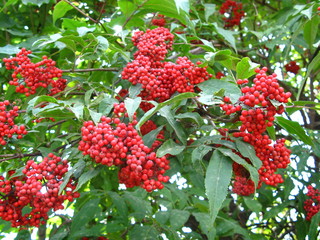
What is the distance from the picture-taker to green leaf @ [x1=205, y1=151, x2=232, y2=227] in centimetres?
175

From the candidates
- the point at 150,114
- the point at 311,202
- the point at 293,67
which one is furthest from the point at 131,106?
the point at 293,67

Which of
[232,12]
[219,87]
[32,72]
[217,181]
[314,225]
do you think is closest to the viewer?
[217,181]

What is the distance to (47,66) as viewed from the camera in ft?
8.72

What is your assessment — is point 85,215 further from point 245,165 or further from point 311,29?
point 311,29

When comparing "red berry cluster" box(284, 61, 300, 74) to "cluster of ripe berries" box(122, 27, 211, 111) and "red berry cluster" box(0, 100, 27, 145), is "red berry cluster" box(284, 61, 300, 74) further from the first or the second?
"red berry cluster" box(0, 100, 27, 145)

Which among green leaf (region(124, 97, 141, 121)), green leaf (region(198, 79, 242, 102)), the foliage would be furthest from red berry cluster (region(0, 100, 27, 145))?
green leaf (region(198, 79, 242, 102))

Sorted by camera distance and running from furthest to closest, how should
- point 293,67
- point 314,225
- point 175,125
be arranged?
1. point 293,67
2. point 314,225
3. point 175,125

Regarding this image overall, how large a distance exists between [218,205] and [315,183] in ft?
6.53

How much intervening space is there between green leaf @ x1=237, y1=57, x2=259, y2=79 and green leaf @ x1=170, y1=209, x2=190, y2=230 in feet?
5.01

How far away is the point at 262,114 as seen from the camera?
1925 millimetres

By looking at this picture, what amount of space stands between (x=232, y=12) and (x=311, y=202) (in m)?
2.71

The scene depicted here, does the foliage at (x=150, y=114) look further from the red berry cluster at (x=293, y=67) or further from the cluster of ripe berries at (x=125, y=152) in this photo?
the red berry cluster at (x=293, y=67)

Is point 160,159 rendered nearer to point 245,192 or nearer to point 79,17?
point 245,192

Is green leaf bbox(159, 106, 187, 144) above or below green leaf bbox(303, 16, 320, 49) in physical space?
below
